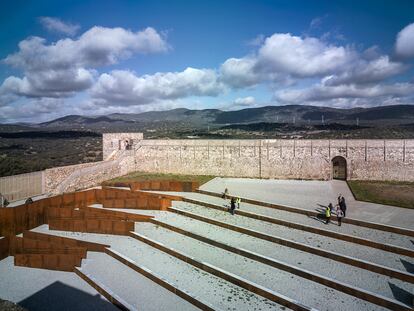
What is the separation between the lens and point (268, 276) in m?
11.1

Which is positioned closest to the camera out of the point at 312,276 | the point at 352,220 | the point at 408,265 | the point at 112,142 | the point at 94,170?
the point at 312,276

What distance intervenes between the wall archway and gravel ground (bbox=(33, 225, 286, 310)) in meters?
18.0

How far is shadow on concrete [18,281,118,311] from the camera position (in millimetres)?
10461

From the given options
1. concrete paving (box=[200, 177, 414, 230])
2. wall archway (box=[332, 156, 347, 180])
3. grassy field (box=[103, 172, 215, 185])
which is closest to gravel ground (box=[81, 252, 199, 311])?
concrete paving (box=[200, 177, 414, 230])

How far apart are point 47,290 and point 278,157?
20002 mm

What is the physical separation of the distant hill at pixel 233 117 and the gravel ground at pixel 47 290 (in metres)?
106

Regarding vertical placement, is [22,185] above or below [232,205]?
above

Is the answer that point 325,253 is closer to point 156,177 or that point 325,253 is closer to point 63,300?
point 63,300

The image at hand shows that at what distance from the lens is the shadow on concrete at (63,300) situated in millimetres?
10461

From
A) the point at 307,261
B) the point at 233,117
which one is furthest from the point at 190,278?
the point at 233,117

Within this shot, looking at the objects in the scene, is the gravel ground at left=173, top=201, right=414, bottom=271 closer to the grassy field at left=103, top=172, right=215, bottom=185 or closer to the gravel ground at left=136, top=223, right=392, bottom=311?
the gravel ground at left=136, top=223, right=392, bottom=311

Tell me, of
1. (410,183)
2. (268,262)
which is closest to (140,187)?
(268,262)

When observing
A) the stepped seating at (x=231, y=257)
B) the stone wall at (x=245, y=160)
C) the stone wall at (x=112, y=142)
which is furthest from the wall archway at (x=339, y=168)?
the stone wall at (x=112, y=142)

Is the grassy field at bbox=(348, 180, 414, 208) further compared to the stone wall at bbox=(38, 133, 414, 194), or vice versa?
the stone wall at bbox=(38, 133, 414, 194)
